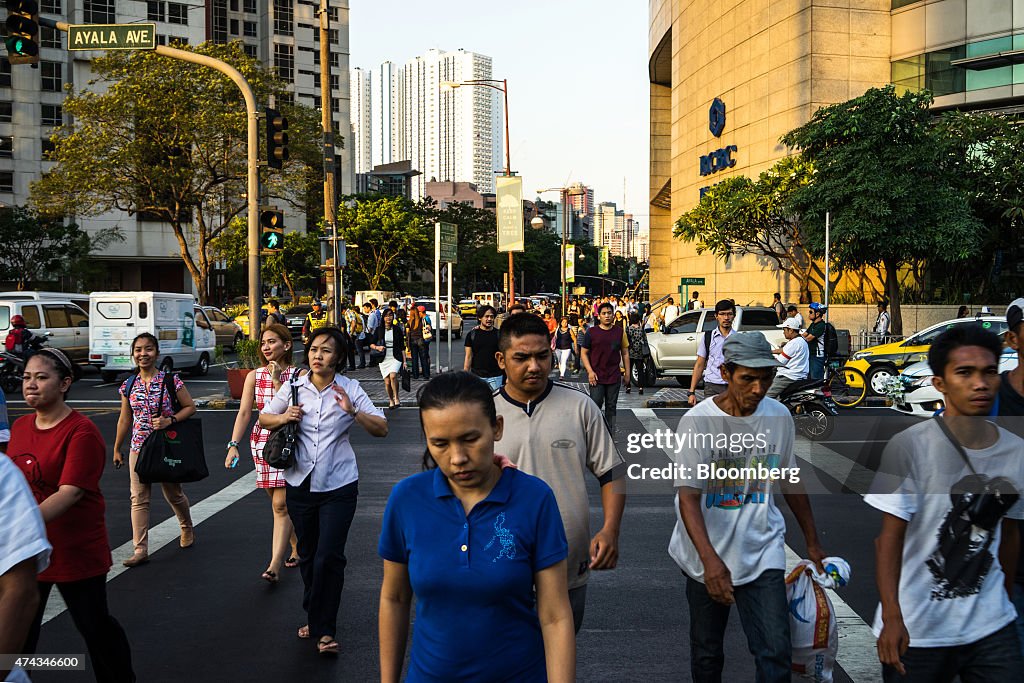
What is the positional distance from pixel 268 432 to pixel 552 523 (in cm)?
465

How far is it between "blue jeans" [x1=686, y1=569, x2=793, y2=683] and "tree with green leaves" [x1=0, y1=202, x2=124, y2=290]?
51731mm

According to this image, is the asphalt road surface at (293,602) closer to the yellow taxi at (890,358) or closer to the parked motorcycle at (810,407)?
the parked motorcycle at (810,407)

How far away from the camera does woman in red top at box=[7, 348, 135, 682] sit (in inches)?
169

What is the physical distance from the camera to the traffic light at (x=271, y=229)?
16.5m

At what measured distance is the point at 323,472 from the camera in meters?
5.69

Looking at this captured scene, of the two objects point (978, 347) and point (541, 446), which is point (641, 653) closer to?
point (541, 446)

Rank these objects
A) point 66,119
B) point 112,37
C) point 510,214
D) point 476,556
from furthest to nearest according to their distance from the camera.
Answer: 1. point 66,119
2. point 510,214
3. point 112,37
4. point 476,556

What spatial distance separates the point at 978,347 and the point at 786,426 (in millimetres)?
910

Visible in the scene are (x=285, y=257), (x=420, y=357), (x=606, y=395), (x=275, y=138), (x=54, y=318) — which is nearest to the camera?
(x=606, y=395)

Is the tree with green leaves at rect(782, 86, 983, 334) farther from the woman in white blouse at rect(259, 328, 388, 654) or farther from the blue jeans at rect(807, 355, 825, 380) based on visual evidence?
the woman in white blouse at rect(259, 328, 388, 654)

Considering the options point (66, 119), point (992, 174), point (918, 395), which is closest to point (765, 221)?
point (992, 174)

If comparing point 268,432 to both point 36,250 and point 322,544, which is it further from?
point 36,250

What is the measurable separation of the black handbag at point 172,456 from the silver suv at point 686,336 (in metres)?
15.9

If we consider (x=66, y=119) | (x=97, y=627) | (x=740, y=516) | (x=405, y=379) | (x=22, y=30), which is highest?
(x=66, y=119)
